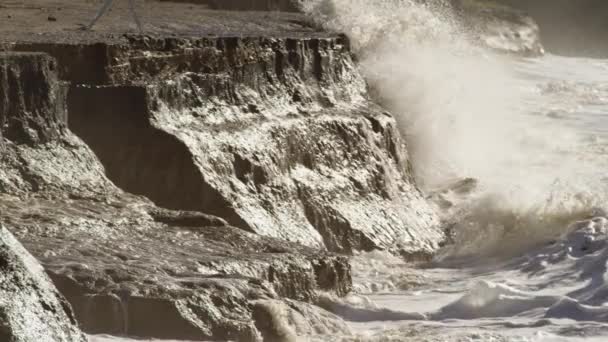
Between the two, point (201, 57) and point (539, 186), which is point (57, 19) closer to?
point (201, 57)

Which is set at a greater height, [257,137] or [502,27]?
[257,137]

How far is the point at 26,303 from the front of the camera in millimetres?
5129

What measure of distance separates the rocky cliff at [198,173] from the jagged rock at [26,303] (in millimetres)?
1837

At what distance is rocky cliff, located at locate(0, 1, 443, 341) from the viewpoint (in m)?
7.52

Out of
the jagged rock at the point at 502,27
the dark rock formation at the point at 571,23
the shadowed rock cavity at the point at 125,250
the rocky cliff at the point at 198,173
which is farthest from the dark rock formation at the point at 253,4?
the dark rock formation at the point at 571,23

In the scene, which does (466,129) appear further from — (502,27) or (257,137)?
(502,27)

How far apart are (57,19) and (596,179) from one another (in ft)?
16.3

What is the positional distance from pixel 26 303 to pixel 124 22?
7.76 m

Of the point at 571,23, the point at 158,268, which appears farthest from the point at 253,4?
the point at 571,23

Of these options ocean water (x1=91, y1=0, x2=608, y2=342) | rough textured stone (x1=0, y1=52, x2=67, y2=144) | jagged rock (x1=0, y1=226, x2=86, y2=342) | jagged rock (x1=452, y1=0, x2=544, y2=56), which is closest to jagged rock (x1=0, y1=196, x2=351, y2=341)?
ocean water (x1=91, y1=0, x2=608, y2=342)

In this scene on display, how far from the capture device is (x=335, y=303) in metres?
8.82

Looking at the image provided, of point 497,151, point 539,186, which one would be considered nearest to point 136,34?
point 539,186

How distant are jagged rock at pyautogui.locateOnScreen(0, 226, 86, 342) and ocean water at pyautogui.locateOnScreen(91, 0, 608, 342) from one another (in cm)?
171

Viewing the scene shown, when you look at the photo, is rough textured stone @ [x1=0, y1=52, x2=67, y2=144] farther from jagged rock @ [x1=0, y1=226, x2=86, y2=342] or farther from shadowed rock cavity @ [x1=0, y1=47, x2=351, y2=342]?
jagged rock @ [x1=0, y1=226, x2=86, y2=342]
